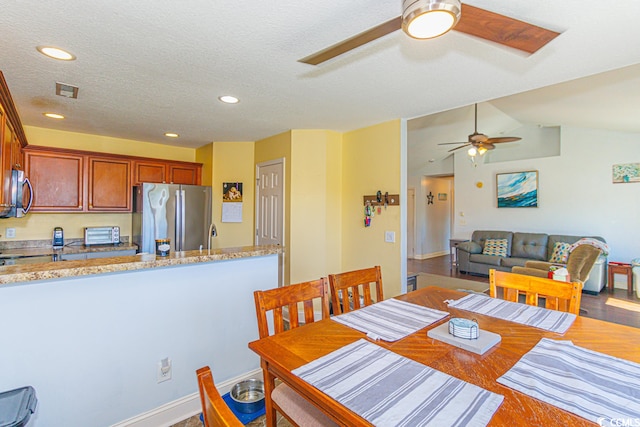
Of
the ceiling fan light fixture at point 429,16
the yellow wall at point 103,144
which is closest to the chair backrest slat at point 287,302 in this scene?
the ceiling fan light fixture at point 429,16

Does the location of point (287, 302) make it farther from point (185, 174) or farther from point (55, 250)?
point (185, 174)

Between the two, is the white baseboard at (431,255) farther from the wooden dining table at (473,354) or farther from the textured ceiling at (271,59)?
the wooden dining table at (473,354)

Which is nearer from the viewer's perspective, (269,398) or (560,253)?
(269,398)

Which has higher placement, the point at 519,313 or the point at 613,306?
the point at 519,313

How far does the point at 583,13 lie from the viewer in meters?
1.47

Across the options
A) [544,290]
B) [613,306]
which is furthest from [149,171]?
[613,306]

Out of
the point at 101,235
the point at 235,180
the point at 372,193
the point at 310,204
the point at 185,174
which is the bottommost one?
the point at 101,235

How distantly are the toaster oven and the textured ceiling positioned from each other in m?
1.43

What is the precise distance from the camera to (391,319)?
1.47 meters

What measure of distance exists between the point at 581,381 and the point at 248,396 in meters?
1.89

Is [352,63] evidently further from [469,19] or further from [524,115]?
[524,115]

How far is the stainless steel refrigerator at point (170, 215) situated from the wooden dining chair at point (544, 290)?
3417mm

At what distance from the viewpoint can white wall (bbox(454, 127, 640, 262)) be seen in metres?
5.18

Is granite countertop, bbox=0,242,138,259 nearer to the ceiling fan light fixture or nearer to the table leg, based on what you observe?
the table leg
